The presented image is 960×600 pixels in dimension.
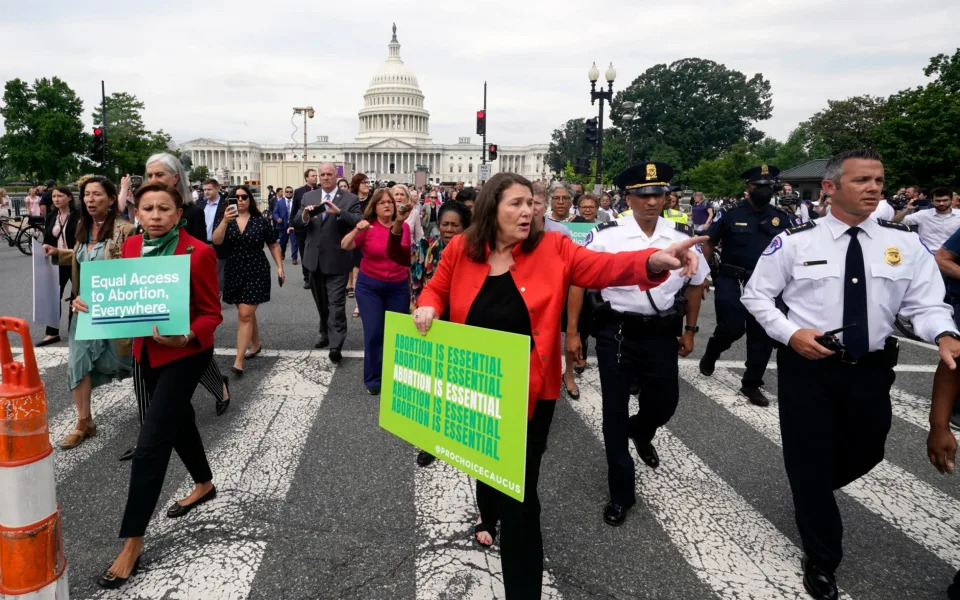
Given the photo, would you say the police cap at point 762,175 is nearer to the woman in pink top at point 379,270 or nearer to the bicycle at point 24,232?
the woman in pink top at point 379,270

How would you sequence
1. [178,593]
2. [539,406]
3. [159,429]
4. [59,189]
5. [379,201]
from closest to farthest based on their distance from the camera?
[539,406], [178,593], [159,429], [379,201], [59,189]

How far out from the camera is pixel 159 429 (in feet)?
10.2

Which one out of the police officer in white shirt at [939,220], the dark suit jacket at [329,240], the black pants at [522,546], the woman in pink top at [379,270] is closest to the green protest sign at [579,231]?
the woman in pink top at [379,270]

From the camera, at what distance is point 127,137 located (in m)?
59.6

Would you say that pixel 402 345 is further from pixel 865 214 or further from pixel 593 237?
pixel 865 214

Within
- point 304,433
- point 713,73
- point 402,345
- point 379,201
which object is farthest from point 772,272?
point 713,73

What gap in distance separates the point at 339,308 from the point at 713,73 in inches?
3671

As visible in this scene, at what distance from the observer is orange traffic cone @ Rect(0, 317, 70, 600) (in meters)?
1.94

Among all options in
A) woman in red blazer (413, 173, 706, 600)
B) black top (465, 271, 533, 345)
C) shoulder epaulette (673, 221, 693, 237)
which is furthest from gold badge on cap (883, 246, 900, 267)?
black top (465, 271, 533, 345)

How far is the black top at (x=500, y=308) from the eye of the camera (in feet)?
8.53

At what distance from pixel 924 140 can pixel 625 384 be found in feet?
137

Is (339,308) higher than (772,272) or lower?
lower

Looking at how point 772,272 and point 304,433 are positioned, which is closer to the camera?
point 772,272

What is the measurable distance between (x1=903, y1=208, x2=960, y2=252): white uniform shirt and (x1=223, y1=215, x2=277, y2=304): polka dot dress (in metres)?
10.1
